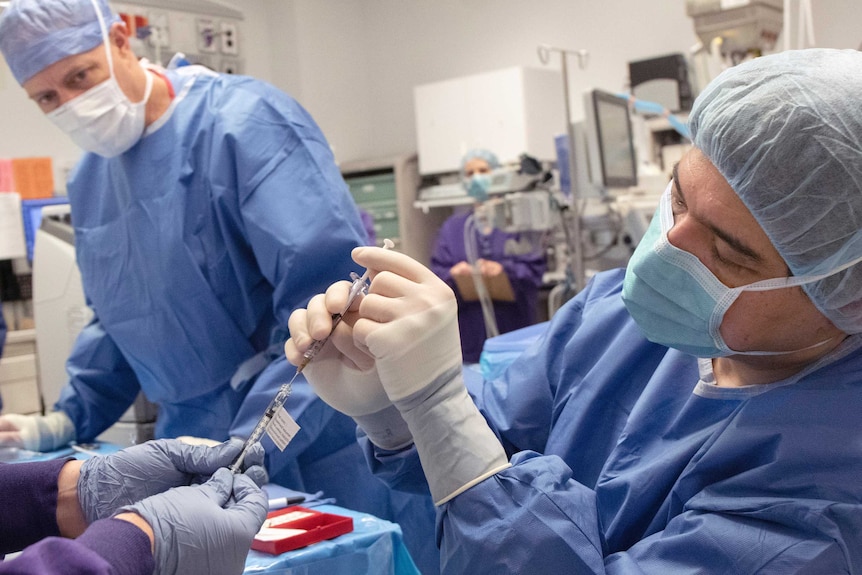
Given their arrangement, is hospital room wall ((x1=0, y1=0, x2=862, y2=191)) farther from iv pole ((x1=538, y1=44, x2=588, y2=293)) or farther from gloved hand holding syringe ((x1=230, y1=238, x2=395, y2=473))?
gloved hand holding syringe ((x1=230, y1=238, x2=395, y2=473))

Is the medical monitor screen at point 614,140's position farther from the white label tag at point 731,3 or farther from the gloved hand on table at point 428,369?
the gloved hand on table at point 428,369

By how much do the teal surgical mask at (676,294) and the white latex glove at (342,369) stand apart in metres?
0.35

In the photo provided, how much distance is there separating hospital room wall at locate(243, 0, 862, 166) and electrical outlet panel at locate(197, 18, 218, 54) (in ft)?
2.11

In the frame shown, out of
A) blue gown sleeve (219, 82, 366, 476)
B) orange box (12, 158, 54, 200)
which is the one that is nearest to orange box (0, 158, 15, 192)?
orange box (12, 158, 54, 200)

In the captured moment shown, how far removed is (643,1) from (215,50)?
2.96 metres

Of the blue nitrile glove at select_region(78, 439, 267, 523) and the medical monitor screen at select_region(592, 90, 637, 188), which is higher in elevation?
the medical monitor screen at select_region(592, 90, 637, 188)

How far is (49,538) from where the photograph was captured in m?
0.69

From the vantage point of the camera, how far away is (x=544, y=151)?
5727 mm

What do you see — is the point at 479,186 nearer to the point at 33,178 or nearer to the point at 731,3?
the point at 731,3

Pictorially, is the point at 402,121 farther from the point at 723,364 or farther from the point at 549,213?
the point at 723,364

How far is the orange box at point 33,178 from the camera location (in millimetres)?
4695

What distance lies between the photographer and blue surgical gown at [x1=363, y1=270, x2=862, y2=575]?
2.71 ft

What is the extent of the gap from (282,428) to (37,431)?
1005 mm

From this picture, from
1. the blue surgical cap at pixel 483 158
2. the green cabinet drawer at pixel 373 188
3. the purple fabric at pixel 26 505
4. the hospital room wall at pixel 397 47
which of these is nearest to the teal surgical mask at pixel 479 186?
the blue surgical cap at pixel 483 158
